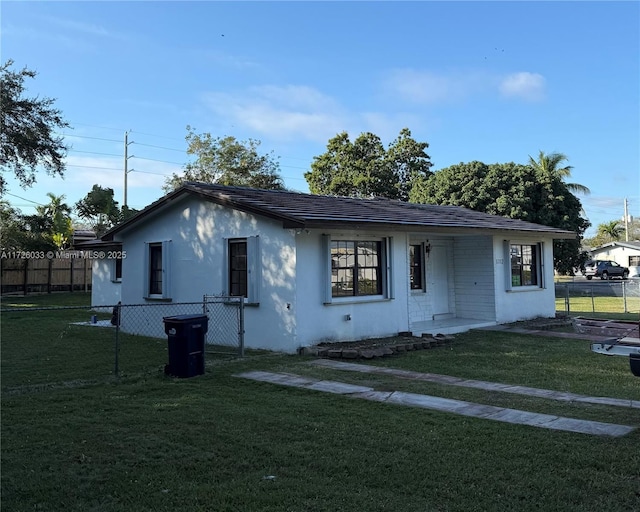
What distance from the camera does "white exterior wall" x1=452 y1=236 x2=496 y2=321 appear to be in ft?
50.3

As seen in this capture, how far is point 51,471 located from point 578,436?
4.89 meters

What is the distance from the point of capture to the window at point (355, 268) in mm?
11859

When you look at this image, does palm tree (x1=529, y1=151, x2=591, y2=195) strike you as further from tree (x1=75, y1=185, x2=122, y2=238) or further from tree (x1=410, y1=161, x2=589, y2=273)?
tree (x1=75, y1=185, x2=122, y2=238)

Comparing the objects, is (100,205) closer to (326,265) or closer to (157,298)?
(157,298)

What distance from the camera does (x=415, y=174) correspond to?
41188mm

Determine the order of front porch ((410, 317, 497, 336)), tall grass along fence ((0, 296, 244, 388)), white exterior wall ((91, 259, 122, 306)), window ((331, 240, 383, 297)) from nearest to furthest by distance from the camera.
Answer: tall grass along fence ((0, 296, 244, 388)) < window ((331, 240, 383, 297)) < front porch ((410, 317, 497, 336)) < white exterior wall ((91, 259, 122, 306))

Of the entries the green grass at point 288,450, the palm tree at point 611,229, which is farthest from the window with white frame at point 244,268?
the palm tree at point 611,229

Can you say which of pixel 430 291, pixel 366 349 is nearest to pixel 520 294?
pixel 430 291

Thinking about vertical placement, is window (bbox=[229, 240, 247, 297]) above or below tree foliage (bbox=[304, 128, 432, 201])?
below

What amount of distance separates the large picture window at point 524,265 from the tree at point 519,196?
45.7ft

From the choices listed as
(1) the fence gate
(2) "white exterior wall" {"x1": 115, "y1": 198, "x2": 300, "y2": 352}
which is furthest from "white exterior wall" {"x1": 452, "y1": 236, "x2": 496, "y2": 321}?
(1) the fence gate

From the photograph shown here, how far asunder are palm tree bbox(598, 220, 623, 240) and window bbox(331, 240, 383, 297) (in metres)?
72.2

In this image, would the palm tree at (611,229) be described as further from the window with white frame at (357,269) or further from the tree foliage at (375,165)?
the window with white frame at (357,269)

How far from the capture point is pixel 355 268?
1220 centimetres
